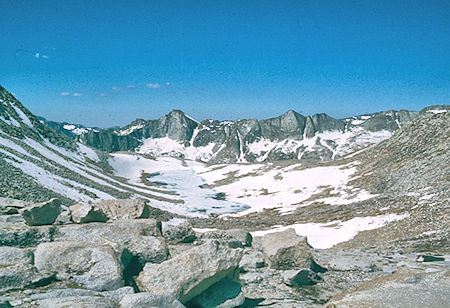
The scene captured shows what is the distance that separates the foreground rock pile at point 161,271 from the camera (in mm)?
7598

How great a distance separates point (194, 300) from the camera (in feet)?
32.3

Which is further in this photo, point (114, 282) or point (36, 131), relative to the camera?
point (36, 131)

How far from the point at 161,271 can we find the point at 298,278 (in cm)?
A: 695

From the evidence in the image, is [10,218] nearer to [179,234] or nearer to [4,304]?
[179,234]

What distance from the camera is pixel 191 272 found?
964cm

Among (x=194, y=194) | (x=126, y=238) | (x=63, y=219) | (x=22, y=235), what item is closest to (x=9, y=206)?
(x=63, y=219)

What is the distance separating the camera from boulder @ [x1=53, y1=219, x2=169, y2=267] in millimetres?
11812

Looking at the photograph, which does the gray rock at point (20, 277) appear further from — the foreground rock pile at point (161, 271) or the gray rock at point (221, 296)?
the gray rock at point (221, 296)

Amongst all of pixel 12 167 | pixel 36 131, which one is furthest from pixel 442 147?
pixel 36 131

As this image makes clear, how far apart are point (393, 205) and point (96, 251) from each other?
43.8m

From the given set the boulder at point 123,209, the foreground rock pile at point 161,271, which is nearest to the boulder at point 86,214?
the foreground rock pile at point 161,271

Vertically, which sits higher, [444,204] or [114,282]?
[114,282]

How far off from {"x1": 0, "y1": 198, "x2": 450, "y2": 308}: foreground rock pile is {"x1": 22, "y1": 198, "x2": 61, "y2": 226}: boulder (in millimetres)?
47

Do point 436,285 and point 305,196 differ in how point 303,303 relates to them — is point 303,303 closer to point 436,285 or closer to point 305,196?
point 436,285
